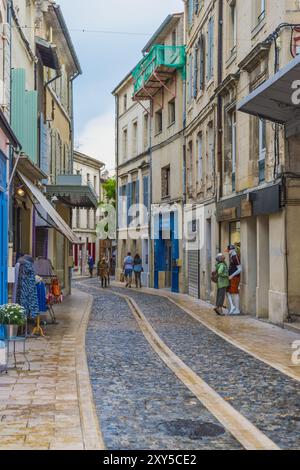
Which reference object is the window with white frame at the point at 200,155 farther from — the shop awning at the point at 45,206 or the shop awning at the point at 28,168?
the shop awning at the point at 45,206

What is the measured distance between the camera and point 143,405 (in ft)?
25.3

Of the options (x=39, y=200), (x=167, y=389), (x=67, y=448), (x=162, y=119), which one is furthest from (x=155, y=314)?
(x=162, y=119)

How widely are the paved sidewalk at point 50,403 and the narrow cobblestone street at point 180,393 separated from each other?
164 millimetres

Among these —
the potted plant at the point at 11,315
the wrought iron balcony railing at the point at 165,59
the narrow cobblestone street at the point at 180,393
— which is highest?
the wrought iron balcony railing at the point at 165,59

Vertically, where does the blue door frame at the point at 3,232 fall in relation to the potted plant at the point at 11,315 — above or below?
above

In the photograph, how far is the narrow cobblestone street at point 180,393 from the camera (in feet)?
20.9

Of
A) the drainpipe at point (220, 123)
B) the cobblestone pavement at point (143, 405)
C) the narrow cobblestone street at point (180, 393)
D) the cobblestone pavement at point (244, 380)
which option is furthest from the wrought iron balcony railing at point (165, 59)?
the cobblestone pavement at point (143, 405)

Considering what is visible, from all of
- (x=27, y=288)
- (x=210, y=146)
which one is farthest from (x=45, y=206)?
(x=210, y=146)

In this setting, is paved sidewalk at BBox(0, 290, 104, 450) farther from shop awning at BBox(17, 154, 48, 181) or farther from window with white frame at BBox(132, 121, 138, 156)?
window with white frame at BBox(132, 121, 138, 156)

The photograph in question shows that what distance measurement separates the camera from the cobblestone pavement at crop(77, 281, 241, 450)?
623 cm

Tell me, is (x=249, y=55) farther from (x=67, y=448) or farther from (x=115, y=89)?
(x=115, y=89)

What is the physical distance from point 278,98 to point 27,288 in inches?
225

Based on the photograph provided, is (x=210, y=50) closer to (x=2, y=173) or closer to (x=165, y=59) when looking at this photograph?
(x=165, y=59)

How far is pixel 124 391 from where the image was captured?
8453 mm
